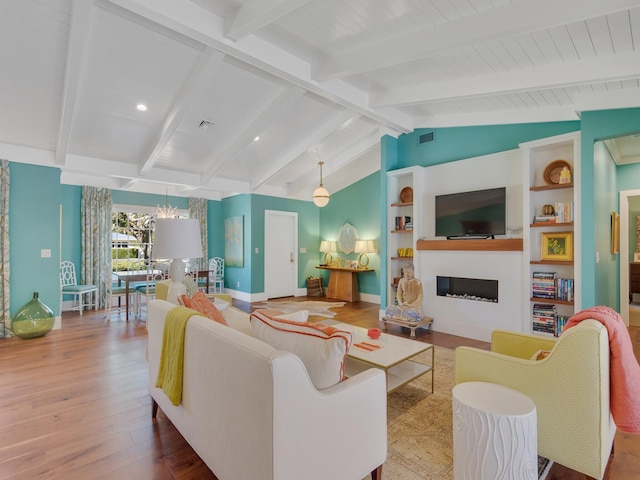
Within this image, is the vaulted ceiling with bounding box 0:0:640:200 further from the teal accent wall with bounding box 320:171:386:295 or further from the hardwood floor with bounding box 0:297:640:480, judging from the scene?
the hardwood floor with bounding box 0:297:640:480

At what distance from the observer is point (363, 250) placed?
276 inches

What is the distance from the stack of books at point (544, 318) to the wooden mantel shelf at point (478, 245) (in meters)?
0.74

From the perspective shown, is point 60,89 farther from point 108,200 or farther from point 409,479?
point 409,479

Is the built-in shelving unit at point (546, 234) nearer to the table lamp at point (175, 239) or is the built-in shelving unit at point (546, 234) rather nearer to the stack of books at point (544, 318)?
the stack of books at point (544, 318)

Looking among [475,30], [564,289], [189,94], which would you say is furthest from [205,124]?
[564,289]

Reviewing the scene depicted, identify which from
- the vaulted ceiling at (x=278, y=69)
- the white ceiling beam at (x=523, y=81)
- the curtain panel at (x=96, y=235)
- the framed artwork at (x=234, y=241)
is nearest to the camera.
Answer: the vaulted ceiling at (x=278, y=69)

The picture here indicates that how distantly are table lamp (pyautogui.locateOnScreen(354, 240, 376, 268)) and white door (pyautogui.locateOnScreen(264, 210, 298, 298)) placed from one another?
1.58 metres

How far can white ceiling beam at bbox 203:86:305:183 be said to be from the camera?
3.87 metres

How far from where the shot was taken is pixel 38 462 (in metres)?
1.88

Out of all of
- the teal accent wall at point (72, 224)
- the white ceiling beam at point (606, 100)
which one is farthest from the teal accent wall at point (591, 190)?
the teal accent wall at point (72, 224)

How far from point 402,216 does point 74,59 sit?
4444 millimetres

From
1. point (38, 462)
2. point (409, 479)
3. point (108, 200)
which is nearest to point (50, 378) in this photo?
point (38, 462)

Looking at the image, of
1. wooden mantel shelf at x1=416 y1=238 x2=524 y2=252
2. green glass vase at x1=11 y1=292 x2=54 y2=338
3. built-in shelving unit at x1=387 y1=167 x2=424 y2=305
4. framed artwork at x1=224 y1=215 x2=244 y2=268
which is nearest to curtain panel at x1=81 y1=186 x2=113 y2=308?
green glass vase at x1=11 y1=292 x2=54 y2=338

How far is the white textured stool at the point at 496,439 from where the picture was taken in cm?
147
